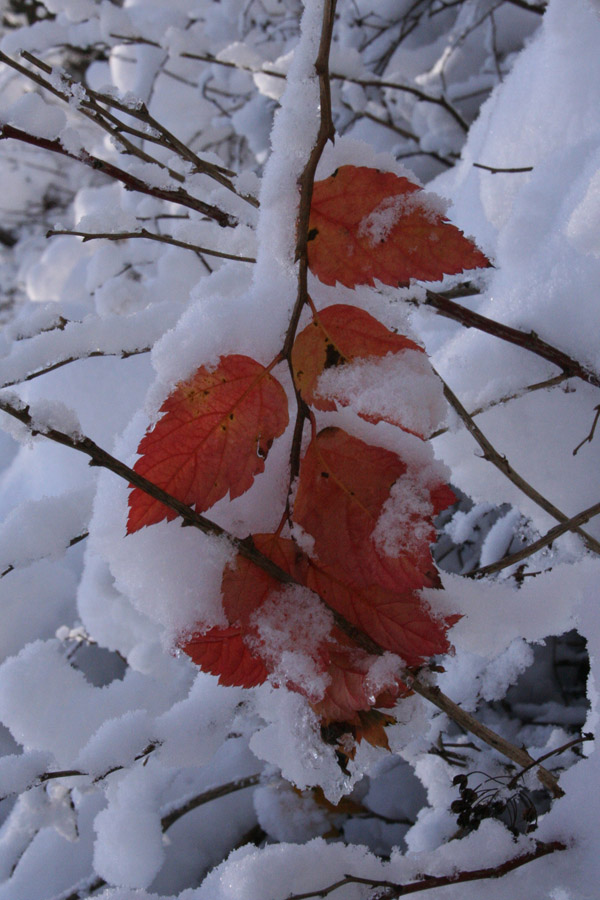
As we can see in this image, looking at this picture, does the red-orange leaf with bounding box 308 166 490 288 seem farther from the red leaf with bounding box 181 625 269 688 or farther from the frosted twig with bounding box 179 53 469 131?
the frosted twig with bounding box 179 53 469 131

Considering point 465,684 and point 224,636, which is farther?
point 465,684

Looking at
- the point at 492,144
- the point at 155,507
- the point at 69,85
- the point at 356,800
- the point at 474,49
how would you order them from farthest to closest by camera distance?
the point at 474,49 < the point at 356,800 < the point at 492,144 < the point at 69,85 < the point at 155,507

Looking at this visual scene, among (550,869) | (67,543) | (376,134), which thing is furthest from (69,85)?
(376,134)

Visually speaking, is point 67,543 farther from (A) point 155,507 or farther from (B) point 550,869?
(B) point 550,869

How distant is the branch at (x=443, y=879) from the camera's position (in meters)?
0.36

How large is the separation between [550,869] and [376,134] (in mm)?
1410

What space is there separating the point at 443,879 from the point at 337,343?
32cm

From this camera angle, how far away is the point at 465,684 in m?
0.72

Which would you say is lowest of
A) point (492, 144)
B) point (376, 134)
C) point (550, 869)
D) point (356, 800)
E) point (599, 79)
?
point (550, 869)

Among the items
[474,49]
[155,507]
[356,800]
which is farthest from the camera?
[474,49]

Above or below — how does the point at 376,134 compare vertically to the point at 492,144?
above

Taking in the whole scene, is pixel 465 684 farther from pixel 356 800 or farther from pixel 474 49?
pixel 474 49

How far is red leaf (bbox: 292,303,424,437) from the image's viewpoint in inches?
11.9

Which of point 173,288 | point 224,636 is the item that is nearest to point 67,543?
point 224,636
